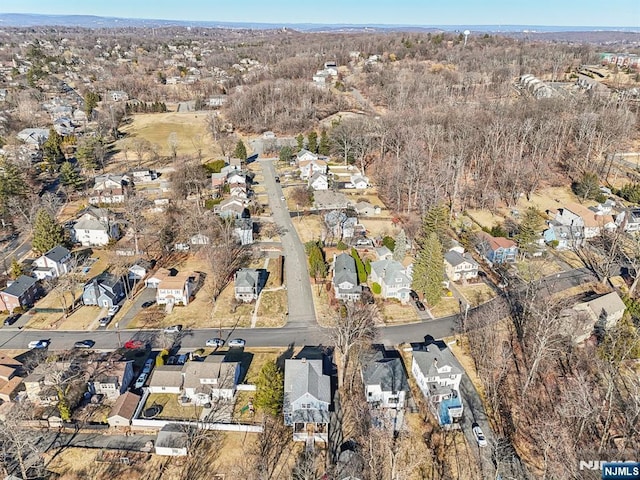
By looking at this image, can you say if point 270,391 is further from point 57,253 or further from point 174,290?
point 57,253

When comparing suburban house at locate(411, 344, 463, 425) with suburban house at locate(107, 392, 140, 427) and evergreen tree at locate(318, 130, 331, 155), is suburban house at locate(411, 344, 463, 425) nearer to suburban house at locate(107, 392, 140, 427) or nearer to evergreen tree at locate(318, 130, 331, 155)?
suburban house at locate(107, 392, 140, 427)

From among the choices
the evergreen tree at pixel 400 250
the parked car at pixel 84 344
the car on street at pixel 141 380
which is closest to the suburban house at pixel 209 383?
the car on street at pixel 141 380

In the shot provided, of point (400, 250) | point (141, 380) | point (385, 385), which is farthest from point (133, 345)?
point (400, 250)

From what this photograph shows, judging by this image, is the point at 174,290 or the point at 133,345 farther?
the point at 174,290

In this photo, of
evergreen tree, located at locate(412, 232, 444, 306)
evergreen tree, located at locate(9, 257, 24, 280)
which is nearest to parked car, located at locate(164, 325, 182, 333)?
evergreen tree, located at locate(9, 257, 24, 280)

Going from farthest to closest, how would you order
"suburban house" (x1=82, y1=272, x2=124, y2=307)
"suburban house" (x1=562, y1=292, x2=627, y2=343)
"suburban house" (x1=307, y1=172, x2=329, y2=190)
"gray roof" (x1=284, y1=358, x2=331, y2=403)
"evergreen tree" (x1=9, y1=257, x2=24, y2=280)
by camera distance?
1. "suburban house" (x1=307, y1=172, x2=329, y2=190)
2. "evergreen tree" (x1=9, y1=257, x2=24, y2=280)
3. "suburban house" (x1=82, y1=272, x2=124, y2=307)
4. "suburban house" (x1=562, y1=292, x2=627, y2=343)
5. "gray roof" (x1=284, y1=358, x2=331, y2=403)

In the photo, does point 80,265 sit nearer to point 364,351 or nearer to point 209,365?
point 209,365
